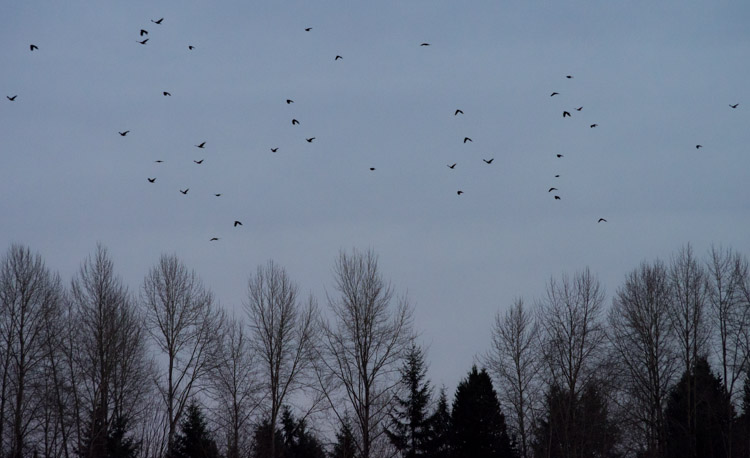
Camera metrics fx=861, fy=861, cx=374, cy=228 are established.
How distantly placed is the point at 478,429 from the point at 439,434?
13.5 ft

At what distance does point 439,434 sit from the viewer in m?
52.2

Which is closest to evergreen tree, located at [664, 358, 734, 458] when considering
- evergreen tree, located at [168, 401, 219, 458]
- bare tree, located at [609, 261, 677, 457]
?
bare tree, located at [609, 261, 677, 457]

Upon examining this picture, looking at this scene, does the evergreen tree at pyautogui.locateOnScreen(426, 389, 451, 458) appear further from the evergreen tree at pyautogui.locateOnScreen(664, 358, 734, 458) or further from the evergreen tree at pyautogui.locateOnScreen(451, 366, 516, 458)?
the evergreen tree at pyautogui.locateOnScreen(664, 358, 734, 458)

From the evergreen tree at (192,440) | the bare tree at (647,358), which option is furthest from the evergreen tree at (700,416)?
the evergreen tree at (192,440)

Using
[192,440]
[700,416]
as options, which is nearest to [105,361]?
[192,440]

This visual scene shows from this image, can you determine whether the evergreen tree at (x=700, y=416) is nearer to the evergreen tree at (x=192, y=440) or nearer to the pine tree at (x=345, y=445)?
the pine tree at (x=345, y=445)

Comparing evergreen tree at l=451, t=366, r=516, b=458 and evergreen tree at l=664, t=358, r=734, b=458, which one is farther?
evergreen tree at l=664, t=358, r=734, b=458

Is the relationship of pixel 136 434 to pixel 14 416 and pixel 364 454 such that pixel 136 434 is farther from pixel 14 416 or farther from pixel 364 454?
pixel 364 454

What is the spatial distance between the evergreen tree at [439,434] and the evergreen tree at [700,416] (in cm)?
1333

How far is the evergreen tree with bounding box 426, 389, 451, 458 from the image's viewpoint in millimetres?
50375

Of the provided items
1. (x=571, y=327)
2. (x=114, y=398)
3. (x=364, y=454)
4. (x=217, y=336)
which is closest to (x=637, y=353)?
(x=571, y=327)

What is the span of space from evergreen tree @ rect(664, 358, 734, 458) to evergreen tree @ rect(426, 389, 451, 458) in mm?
13329

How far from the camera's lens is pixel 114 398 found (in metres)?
49.8

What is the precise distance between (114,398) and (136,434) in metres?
6.13
